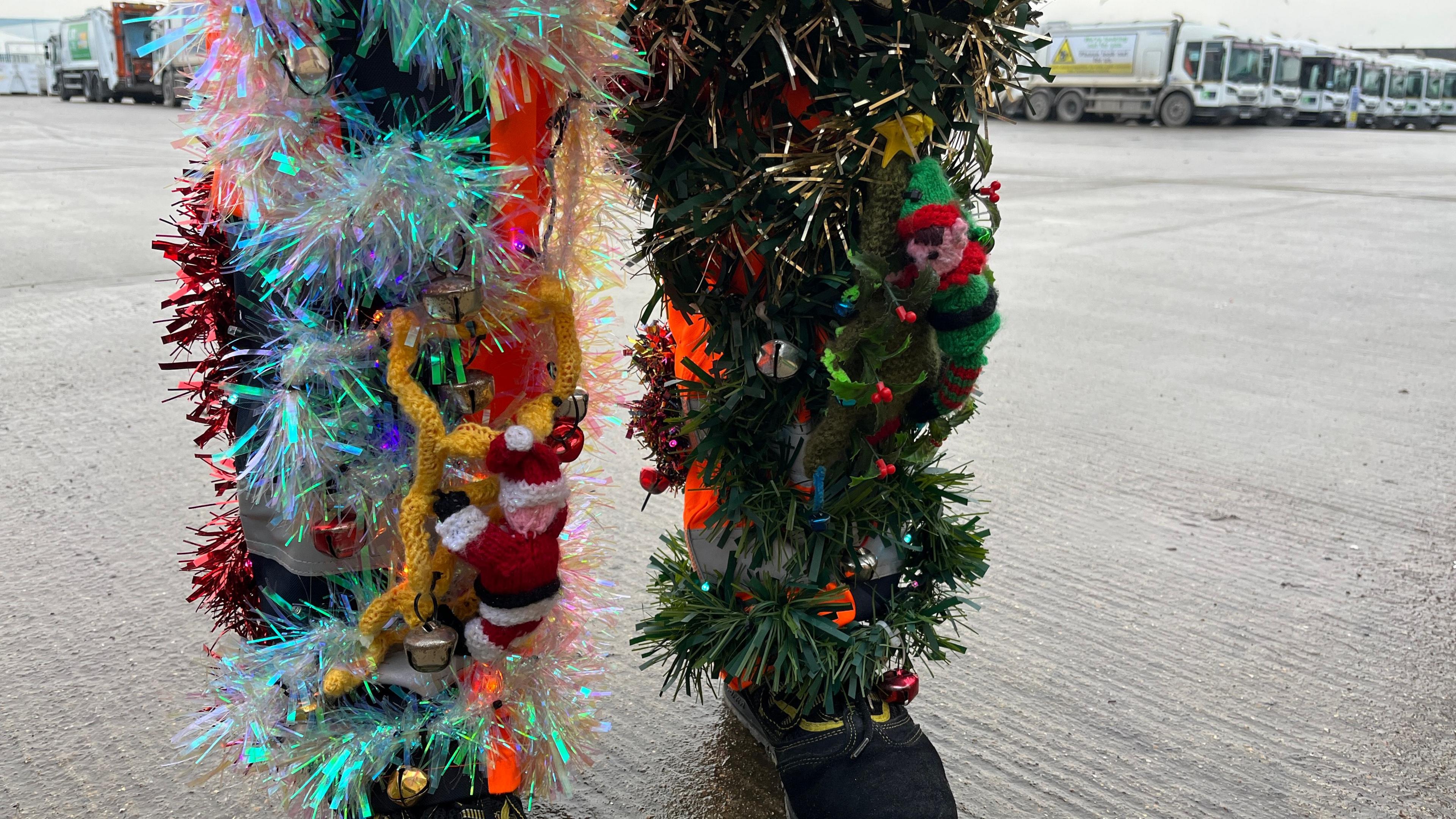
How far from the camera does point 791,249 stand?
1.23 m

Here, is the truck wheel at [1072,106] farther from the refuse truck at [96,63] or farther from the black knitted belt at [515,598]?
the black knitted belt at [515,598]

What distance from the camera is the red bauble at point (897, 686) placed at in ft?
4.76

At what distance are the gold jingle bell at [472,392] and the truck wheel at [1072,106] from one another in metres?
A: 23.6

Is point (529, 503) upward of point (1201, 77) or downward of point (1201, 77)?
downward

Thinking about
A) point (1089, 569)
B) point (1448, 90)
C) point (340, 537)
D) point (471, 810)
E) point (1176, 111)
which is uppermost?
point (1448, 90)

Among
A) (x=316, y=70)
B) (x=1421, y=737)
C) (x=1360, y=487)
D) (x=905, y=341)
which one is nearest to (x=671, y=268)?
(x=905, y=341)

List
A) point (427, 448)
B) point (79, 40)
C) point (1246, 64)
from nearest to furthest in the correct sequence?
point (427, 448) < point (1246, 64) < point (79, 40)

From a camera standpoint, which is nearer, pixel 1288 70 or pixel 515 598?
pixel 515 598

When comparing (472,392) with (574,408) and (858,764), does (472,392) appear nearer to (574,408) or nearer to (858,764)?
(574,408)

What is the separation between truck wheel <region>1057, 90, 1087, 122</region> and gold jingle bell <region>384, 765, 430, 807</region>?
77.8 ft

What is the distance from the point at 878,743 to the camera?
1419 mm

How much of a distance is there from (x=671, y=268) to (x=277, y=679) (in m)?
0.67

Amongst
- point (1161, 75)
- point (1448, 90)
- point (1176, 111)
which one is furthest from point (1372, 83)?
point (1176, 111)

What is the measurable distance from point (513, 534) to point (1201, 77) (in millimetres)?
23965
